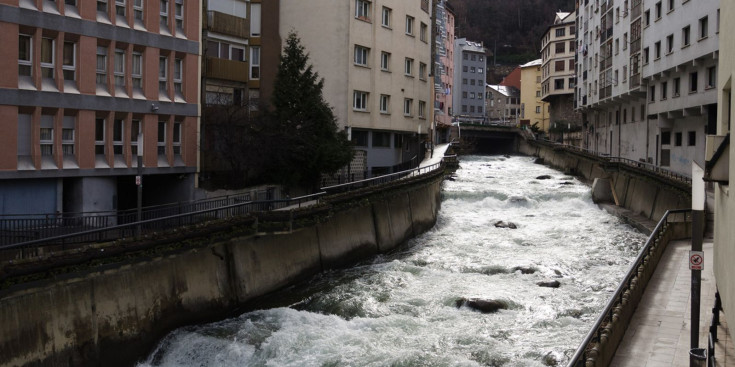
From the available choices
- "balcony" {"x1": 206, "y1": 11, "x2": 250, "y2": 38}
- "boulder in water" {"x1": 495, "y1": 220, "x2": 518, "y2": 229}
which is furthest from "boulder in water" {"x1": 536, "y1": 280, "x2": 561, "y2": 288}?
"balcony" {"x1": 206, "y1": 11, "x2": 250, "y2": 38}

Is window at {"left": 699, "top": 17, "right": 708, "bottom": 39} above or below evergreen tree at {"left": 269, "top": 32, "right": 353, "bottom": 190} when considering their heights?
above

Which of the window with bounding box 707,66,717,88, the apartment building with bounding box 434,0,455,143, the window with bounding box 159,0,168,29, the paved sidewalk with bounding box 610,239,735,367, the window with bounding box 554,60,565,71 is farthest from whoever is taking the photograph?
the window with bounding box 554,60,565,71

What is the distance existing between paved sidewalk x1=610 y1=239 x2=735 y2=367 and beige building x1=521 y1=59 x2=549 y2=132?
10515cm

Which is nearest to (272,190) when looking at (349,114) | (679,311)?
(349,114)

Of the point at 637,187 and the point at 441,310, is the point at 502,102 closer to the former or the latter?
the point at 637,187

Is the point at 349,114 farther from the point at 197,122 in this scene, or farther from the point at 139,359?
the point at 139,359

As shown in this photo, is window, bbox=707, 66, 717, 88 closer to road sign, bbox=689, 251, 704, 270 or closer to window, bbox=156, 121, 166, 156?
window, bbox=156, 121, 166, 156

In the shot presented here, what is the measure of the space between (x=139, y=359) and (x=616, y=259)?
19.8 meters

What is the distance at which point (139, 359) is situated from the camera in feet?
51.2

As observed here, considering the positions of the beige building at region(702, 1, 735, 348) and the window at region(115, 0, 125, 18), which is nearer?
the beige building at region(702, 1, 735, 348)

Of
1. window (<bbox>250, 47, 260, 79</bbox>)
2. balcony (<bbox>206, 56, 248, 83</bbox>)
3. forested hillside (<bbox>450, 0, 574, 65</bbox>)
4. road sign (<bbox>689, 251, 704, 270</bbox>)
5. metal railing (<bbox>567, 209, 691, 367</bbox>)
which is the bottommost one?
metal railing (<bbox>567, 209, 691, 367</bbox>)

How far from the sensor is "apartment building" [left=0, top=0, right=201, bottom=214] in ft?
74.5

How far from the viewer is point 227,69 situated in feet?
113

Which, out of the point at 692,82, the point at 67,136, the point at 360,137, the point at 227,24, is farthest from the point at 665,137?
the point at 67,136
